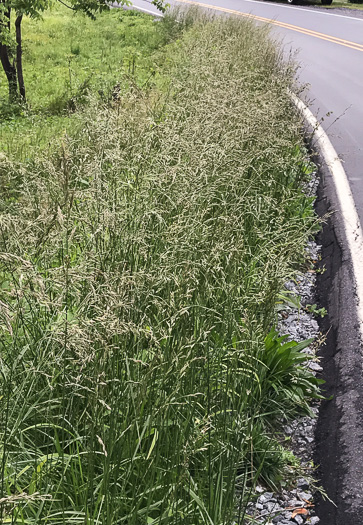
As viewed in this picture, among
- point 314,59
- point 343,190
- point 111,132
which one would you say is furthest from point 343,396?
point 314,59

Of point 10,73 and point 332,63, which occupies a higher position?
point 332,63

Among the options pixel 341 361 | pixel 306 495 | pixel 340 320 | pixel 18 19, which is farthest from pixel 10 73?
pixel 306 495

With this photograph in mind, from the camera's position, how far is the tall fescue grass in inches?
82.9

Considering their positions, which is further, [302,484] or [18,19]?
[18,19]

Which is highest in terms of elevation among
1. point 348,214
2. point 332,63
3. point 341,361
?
point 332,63

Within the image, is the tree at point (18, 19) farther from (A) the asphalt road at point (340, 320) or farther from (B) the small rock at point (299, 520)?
(B) the small rock at point (299, 520)

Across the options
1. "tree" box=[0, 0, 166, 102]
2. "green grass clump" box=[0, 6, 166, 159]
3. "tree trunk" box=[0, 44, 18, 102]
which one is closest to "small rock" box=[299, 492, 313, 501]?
"green grass clump" box=[0, 6, 166, 159]

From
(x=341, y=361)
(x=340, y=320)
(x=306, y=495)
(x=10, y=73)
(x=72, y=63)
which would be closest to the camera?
(x=306, y=495)

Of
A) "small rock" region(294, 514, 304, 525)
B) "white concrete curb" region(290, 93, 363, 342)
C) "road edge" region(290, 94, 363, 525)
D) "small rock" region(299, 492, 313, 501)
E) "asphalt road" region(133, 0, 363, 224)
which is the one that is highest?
"asphalt road" region(133, 0, 363, 224)

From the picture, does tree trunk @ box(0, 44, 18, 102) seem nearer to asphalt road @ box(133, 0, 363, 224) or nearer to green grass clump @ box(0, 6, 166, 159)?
green grass clump @ box(0, 6, 166, 159)

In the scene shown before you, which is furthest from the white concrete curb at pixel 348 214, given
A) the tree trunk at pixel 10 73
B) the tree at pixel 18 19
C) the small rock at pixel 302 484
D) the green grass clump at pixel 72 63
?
the tree trunk at pixel 10 73

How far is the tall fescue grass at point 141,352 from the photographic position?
82.9 inches

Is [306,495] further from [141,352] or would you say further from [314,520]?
[141,352]

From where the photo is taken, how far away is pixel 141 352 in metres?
2.38
